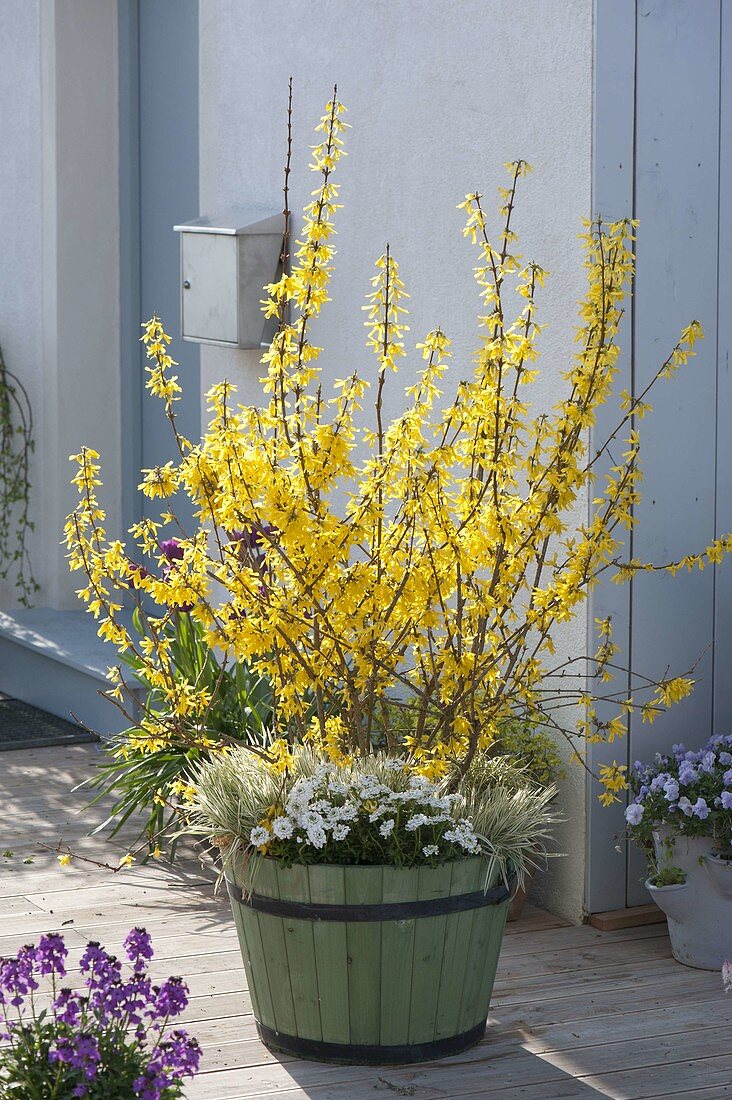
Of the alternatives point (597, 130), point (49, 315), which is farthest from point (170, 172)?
point (597, 130)

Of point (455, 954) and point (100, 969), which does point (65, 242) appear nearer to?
point (455, 954)

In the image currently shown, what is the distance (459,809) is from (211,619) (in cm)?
70

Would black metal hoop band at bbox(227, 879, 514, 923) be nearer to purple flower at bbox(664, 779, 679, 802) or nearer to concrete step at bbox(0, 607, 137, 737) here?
purple flower at bbox(664, 779, 679, 802)

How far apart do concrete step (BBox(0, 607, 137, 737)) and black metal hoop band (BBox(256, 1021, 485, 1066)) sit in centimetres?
294

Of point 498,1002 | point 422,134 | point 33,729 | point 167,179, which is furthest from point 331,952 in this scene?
point 167,179

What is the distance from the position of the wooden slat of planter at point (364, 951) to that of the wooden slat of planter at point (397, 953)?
1cm

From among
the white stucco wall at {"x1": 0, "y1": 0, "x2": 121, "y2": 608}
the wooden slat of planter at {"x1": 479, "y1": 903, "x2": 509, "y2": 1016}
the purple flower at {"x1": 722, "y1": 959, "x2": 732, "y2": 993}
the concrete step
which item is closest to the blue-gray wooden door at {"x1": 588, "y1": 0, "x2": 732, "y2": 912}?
the purple flower at {"x1": 722, "y1": 959, "x2": 732, "y2": 993}

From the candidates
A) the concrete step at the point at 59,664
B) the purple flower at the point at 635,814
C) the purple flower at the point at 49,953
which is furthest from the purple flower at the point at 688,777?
the concrete step at the point at 59,664

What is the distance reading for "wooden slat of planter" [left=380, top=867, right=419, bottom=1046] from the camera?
11.1ft

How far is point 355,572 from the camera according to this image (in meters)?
3.49

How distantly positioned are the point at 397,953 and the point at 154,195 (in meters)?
4.86

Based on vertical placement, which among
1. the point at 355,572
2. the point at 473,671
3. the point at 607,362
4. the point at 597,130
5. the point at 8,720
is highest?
the point at 597,130

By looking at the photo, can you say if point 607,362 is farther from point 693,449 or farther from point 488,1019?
A: point 488,1019

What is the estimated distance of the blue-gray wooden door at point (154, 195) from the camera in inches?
279
